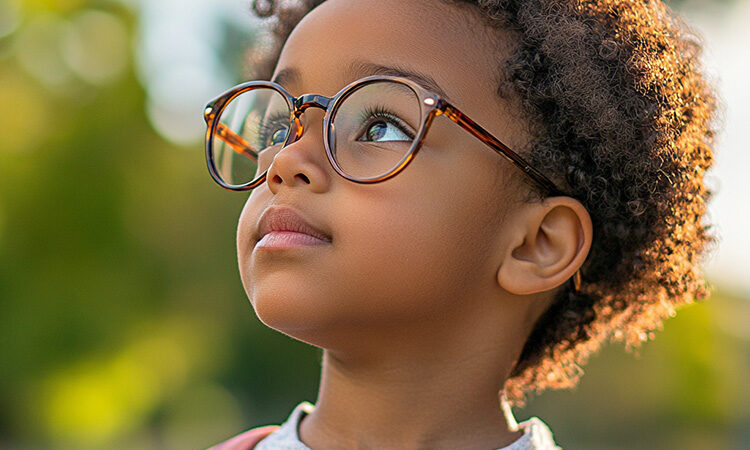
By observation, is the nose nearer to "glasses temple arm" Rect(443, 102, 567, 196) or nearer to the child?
the child

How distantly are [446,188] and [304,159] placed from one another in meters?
0.25

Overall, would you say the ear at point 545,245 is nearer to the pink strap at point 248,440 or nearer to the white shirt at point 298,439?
the white shirt at point 298,439

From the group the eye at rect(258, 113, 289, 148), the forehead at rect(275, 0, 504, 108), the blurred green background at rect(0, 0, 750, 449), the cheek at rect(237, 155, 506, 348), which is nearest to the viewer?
the cheek at rect(237, 155, 506, 348)

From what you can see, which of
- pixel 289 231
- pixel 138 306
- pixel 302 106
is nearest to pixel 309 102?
pixel 302 106

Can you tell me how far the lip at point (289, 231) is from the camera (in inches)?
48.4

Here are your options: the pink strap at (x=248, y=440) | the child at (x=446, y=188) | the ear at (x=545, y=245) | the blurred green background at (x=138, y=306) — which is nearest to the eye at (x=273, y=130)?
the child at (x=446, y=188)

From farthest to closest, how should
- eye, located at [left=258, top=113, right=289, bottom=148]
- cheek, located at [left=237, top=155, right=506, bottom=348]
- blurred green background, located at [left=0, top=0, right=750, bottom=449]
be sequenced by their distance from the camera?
blurred green background, located at [left=0, top=0, right=750, bottom=449] < eye, located at [left=258, top=113, right=289, bottom=148] < cheek, located at [left=237, top=155, right=506, bottom=348]

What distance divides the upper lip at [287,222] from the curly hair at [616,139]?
45 centimetres

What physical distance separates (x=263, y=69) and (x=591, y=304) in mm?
1007

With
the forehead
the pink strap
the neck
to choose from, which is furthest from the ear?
the pink strap

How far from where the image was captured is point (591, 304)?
65.4 inches

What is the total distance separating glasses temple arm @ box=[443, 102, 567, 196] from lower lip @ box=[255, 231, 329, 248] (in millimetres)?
311

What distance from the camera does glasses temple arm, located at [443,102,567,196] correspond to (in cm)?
127

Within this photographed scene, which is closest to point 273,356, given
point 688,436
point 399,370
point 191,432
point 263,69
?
point 191,432
